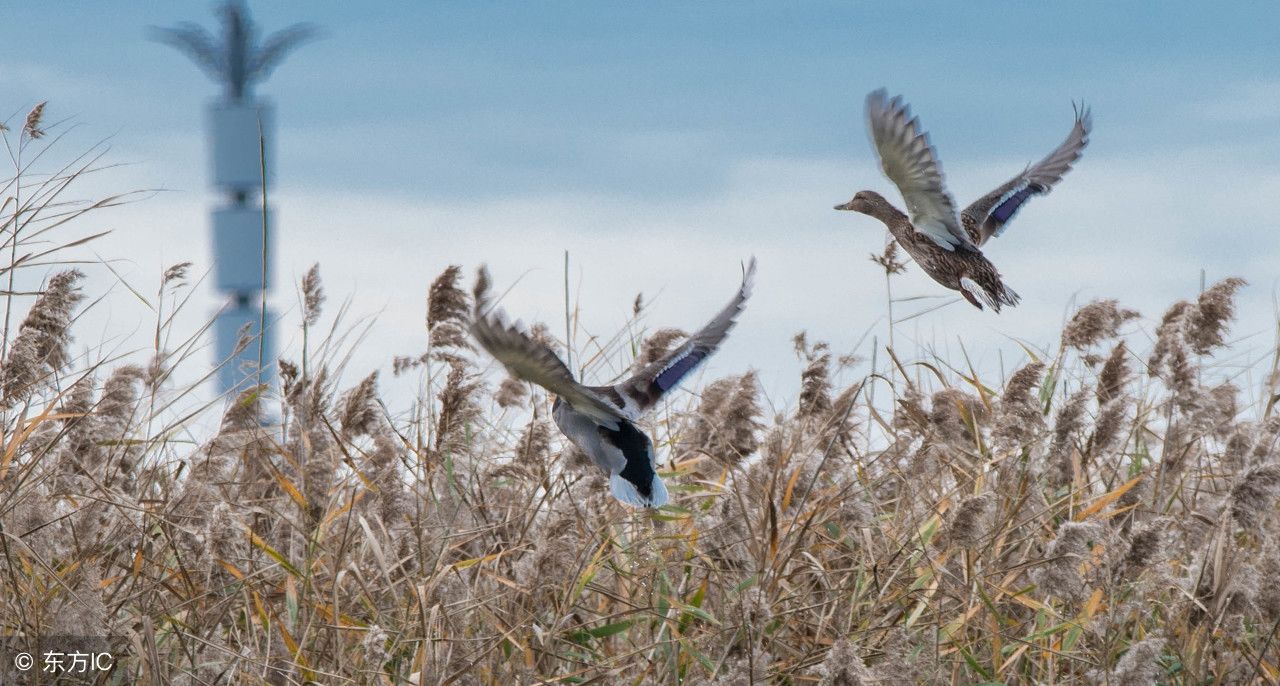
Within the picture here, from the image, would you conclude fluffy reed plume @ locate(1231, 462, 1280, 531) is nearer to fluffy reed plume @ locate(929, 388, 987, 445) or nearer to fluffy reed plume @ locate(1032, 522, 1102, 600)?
A: fluffy reed plume @ locate(1032, 522, 1102, 600)

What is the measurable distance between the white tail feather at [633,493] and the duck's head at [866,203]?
2.24 metres

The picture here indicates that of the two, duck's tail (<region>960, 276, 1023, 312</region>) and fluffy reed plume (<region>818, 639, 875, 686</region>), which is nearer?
fluffy reed plume (<region>818, 639, 875, 686</region>)

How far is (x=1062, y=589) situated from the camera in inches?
128

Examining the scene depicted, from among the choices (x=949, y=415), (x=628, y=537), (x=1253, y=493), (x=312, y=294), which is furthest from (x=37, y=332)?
(x=1253, y=493)

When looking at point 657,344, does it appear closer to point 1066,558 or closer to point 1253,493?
point 1066,558

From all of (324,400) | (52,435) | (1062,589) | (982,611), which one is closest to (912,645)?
(982,611)

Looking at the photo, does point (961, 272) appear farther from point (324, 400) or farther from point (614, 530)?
point (324, 400)

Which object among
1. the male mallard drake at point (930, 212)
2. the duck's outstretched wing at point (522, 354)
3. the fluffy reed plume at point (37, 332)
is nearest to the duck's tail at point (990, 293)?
the male mallard drake at point (930, 212)

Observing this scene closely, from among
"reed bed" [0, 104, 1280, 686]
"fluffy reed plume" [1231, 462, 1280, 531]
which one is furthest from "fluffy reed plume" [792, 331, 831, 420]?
"fluffy reed plume" [1231, 462, 1280, 531]

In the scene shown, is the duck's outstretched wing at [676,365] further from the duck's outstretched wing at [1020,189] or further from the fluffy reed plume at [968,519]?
the duck's outstretched wing at [1020,189]

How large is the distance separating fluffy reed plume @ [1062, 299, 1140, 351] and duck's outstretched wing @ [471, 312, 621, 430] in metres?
2.27

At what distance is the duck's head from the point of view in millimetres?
5270

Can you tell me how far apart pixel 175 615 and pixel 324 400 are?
80 centimetres

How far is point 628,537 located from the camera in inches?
168
